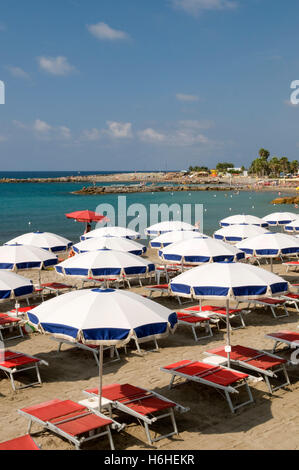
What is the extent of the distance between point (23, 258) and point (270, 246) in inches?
260

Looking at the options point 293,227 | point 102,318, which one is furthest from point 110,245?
point 293,227

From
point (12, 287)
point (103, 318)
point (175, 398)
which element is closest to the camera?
point (103, 318)

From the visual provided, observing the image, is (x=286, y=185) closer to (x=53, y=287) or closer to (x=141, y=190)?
(x=141, y=190)

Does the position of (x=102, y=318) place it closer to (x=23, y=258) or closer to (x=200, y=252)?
(x=200, y=252)

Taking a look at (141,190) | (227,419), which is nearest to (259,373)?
(227,419)

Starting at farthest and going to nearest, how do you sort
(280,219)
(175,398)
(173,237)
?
(280,219)
(173,237)
(175,398)

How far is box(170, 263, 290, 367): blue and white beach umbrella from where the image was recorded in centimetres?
756

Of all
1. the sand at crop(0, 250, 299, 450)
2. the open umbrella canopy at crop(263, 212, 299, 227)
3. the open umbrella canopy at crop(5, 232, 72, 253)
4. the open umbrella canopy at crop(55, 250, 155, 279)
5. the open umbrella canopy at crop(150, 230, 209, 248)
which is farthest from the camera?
the open umbrella canopy at crop(263, 212, 299, 227)

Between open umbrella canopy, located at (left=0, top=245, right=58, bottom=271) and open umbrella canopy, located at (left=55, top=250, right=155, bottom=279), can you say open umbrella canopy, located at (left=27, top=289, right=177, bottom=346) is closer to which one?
open umbrella canopy, located at (left=55, top=250, right=155, bottom=279)

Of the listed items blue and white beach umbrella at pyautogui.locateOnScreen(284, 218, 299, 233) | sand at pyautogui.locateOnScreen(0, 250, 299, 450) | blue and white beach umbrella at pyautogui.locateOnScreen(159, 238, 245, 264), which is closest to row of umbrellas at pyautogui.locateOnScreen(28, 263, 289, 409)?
sand at pyautogui.locateOnScreen(0, 250, 299, 450)

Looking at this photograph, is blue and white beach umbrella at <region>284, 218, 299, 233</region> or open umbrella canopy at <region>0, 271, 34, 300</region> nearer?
open umbrella canopy at <region>0, 271, 34, 300</region>

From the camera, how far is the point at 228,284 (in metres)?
7.55

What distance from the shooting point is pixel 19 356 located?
28.0ft

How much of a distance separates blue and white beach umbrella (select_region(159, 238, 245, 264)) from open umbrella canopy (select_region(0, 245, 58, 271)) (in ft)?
10.2
